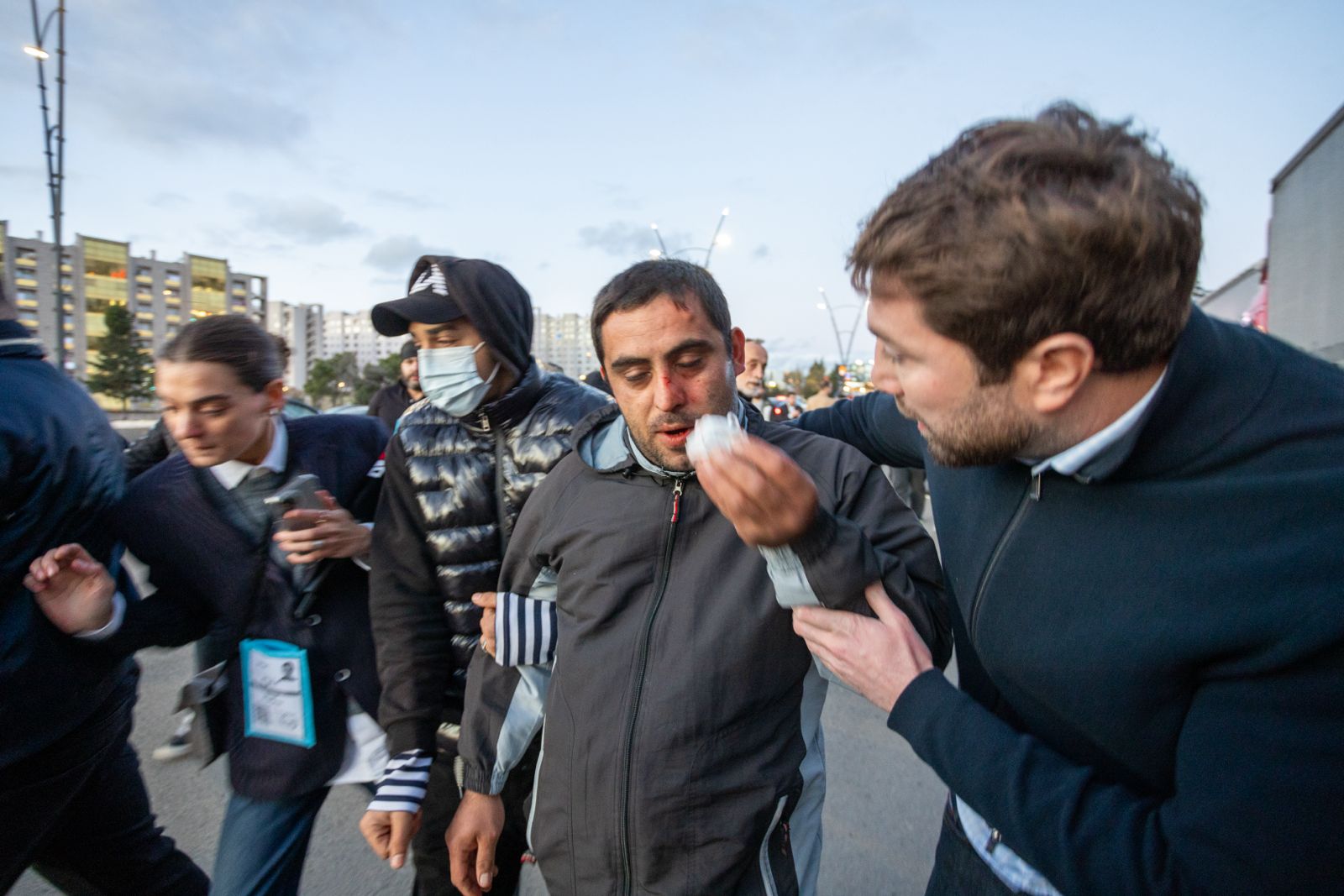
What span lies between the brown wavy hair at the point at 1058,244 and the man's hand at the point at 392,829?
1.94 m

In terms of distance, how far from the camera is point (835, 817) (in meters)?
3.39

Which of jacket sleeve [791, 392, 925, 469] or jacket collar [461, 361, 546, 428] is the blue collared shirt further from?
jacket collar [461, 361, 546, 428]

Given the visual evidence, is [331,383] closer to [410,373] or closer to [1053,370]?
[410,373]

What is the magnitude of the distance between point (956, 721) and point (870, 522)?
1.53 feet

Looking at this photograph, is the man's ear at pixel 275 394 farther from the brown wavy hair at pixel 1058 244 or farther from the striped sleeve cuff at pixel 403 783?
the brown wavy hair at pixel 1058 244

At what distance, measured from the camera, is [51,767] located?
196 centimetres

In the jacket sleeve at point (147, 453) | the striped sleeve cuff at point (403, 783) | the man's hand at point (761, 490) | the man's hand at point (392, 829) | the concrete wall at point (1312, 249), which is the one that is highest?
Answer: the concrete wall at point (1312, 249)

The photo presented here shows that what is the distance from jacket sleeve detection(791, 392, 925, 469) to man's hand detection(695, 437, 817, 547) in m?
0.78

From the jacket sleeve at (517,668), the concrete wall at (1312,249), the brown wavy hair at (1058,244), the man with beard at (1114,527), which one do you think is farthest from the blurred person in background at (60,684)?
the concrete wall at (1312,249)

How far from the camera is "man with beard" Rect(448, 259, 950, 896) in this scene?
140 cm

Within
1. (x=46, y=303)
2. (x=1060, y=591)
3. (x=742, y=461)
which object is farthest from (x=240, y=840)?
(x=46, y=303)

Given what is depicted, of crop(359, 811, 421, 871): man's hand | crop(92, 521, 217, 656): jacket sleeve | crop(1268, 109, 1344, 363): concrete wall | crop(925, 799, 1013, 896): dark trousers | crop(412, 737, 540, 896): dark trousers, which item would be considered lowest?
crop(412, 737, 540, 896): dark trousers

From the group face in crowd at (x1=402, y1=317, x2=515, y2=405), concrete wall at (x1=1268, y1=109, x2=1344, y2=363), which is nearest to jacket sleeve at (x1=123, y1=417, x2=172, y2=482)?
face in crowd at (x1=402, y1=317, x2=515, y2=405)

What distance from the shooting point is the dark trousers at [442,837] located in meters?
2.14
